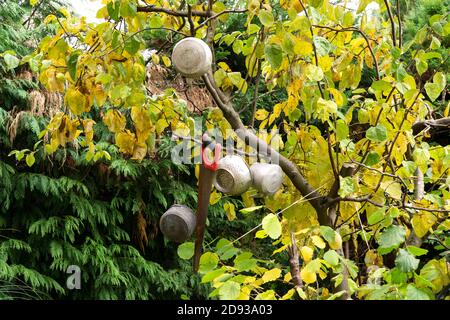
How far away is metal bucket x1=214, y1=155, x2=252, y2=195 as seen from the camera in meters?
1.52

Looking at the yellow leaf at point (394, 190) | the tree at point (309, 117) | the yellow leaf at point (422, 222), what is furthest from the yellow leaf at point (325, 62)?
the yellow leaf at point (422, 222)

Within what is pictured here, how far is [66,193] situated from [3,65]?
2.68 ft

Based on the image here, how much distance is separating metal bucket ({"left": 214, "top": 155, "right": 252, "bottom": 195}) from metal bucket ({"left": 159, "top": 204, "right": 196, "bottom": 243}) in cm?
18

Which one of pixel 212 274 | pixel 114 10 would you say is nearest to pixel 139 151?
pixel 114 10

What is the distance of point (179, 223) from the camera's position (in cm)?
168

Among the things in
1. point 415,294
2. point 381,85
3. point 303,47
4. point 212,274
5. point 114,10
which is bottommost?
point 415,294

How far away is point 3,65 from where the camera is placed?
3174mm

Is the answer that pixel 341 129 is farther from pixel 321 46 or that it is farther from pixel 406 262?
pixel 406 262

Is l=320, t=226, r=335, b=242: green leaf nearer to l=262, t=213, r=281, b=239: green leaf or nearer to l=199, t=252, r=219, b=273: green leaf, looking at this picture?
l=262, t=213, r=281, b=239: green leaf

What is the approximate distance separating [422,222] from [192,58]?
30.4 inches

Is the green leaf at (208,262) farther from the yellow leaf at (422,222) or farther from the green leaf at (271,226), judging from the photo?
the yellow leaf at (422,222)

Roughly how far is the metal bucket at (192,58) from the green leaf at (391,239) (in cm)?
65

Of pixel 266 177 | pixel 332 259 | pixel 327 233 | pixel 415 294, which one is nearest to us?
pixel 415 294

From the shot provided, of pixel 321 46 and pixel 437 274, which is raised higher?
pixel 321 46
